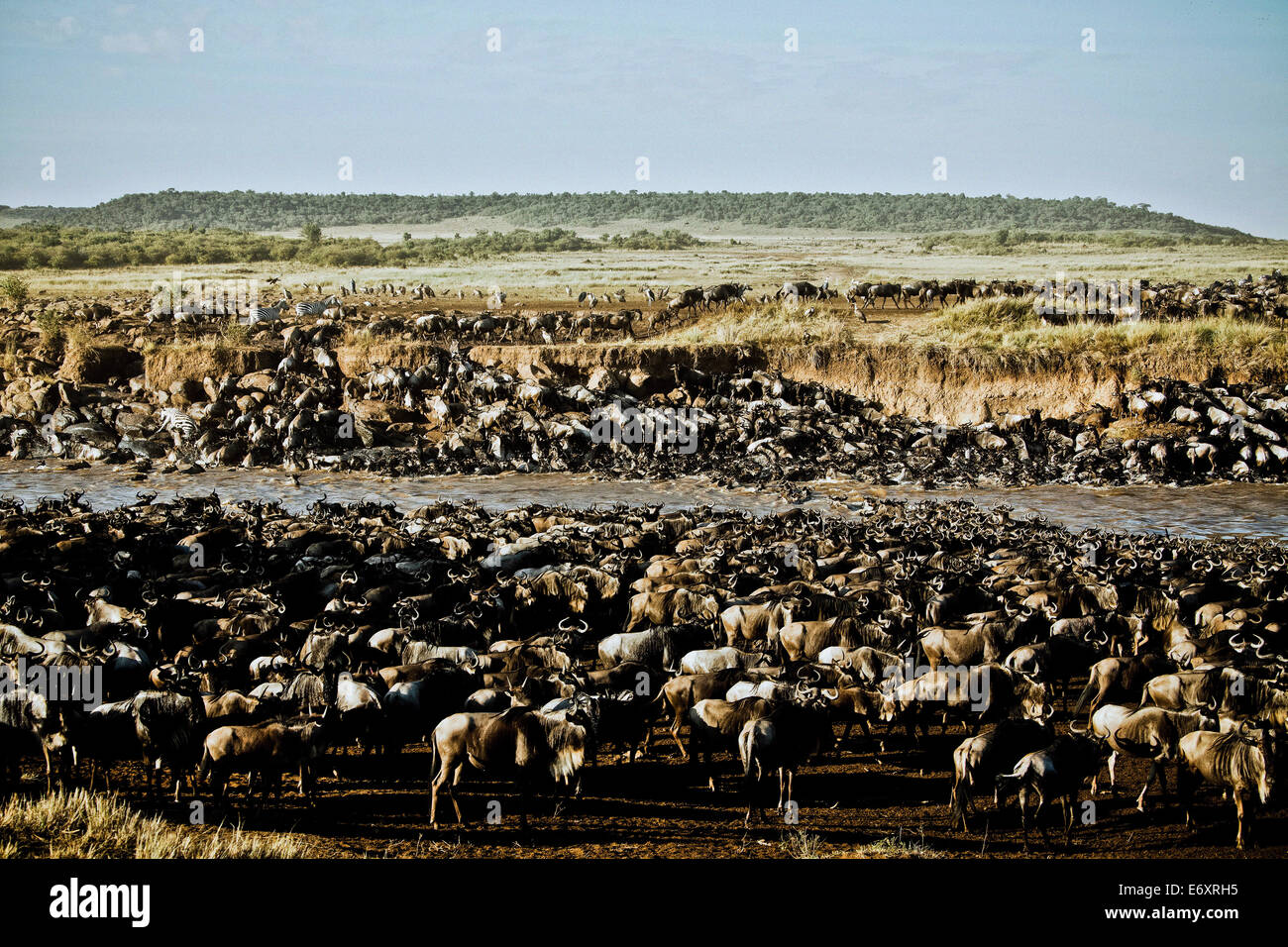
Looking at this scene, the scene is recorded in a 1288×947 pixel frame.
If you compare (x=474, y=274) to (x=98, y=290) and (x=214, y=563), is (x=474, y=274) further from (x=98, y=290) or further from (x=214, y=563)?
(x=214, y=563)

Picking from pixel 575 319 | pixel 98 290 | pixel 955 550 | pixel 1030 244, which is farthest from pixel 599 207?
pixel 955 550

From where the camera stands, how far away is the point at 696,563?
15.6 metres

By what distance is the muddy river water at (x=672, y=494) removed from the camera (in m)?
21.8

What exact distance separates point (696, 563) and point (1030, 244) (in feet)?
257

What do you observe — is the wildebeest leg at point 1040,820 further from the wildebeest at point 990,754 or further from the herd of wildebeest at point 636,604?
the wildebeest at point 990,754

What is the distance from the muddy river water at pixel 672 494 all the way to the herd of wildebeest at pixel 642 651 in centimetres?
312

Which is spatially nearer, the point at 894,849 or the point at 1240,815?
the point at 894,849

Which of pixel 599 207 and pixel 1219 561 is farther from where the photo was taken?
pixel 599 207

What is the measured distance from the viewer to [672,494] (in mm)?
24375

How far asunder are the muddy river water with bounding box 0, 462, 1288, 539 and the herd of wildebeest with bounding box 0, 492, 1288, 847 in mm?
3124

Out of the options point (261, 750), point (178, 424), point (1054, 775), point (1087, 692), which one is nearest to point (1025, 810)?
point (1054, 775)

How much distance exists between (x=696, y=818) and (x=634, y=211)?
125929 mm

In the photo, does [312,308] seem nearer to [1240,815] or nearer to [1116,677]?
[1116,677]

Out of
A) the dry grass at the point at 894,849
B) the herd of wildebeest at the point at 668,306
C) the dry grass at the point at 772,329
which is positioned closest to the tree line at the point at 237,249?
the herd of wildebeest at the point at 668,306
